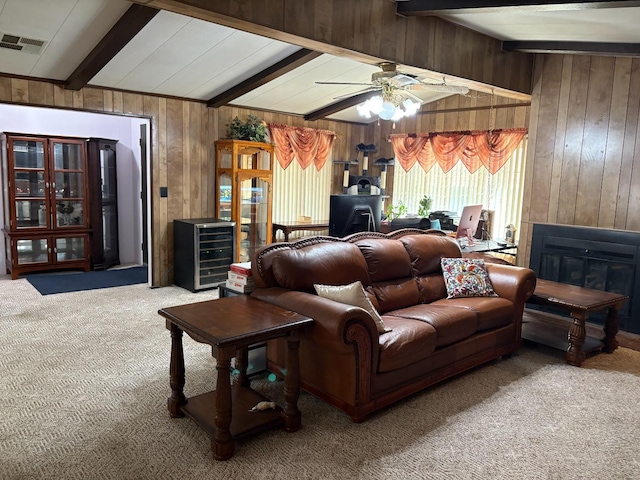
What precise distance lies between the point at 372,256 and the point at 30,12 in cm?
291

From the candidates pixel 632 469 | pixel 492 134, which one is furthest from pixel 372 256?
pixel 492 134

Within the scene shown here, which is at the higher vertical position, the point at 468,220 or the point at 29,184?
the point at 29,184

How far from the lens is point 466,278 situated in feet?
12.4

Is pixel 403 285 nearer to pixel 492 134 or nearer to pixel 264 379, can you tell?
pixel 264 379

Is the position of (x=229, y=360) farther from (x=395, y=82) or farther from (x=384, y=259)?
(x=395, y=82)

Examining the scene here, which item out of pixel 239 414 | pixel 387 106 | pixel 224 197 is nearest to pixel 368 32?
pixel 387 106

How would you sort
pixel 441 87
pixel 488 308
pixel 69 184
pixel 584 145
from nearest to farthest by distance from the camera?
1. pixel 488 308
2. pixel 441 87
3. pixel 584 145
4. pixel 69 184

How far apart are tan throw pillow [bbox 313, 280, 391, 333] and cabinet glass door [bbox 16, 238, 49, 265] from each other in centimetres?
475

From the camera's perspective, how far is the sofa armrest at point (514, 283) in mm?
3658

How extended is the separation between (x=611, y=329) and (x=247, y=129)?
14.3 feet

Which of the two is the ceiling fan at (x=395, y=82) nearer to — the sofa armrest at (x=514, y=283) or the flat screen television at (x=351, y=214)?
the flat screen television at (x=351, y=214)

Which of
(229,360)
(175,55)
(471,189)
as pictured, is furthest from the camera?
(471,189)

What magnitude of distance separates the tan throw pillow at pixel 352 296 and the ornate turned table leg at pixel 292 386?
1.62 ft

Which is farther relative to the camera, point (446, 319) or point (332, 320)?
point (446, 319)
